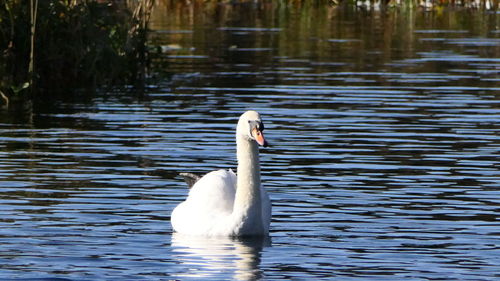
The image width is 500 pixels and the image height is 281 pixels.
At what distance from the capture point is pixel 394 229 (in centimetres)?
1246

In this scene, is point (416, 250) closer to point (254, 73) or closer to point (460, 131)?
point (460, 131)

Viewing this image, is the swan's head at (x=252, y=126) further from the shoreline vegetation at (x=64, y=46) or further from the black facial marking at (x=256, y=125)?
the shoreline vegetation at (x=64, y=46)

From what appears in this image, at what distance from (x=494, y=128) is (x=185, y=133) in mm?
4458

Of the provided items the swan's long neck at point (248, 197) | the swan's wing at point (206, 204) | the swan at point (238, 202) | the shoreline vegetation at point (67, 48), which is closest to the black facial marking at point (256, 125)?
the swan at point (238, 202)

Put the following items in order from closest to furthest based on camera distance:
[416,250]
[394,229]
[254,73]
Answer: [416,250]
[394,229]
[254,73]

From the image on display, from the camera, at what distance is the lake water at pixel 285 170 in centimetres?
1109

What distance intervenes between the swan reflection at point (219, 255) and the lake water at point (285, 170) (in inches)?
0.9

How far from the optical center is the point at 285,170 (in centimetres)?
1616

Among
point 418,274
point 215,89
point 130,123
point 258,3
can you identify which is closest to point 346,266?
point 418,274

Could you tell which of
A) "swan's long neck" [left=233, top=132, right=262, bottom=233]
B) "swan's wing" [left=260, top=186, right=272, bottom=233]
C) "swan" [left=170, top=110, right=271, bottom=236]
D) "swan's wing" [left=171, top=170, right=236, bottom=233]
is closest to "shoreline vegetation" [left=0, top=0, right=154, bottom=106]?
"swan's wing" [left=171, top=170, right=236, bottom=233]

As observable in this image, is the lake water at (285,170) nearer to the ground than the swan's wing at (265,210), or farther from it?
nearer to the ground

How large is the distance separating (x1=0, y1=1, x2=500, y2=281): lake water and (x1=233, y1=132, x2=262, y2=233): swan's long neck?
16 centimetres

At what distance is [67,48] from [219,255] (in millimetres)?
13694

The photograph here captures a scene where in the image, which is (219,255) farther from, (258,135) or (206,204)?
(258,135)
